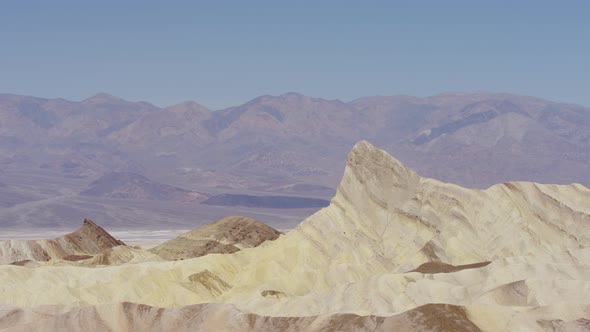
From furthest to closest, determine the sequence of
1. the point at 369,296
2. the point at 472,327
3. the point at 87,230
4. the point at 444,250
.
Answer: the point at 87,230 < the point at 444,250 < the point at 369,296 < the point at 472,327

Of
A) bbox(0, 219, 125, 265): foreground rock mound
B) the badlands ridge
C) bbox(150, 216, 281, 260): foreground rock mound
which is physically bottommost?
bbox(0, 219, 125, 265): foreground rock mound

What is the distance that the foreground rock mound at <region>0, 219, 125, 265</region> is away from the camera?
13238 centimetres

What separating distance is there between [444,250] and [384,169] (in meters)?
18.1

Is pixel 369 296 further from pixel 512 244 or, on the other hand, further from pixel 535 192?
pixel 535 192

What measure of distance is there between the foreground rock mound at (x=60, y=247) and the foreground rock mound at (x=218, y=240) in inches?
479

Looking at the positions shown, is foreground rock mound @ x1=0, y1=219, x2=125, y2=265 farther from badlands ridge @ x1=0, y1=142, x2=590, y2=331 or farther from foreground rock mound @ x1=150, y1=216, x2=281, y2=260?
foreground rock mound @ x1=150, y1=216, x2=281, y2=260

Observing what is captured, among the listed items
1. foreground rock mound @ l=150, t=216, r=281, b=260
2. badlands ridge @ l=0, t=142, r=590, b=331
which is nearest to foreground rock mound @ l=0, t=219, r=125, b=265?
badlands ridge @ l=0, t=142, r=590, b=331

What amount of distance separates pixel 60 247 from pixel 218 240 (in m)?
26.0

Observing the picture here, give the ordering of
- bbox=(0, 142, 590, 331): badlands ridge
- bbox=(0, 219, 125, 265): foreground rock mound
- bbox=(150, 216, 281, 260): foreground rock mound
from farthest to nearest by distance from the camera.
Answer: bbox=(0, 219, 125, 265): foreground rock mound < bbox=(150, 216, 281, 260): foreground rock mound < bbox=(0, 142, 590, 331): badlands ridge

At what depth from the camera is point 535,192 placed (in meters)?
111

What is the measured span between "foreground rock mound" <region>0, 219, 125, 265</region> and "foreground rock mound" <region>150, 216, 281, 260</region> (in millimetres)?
12168

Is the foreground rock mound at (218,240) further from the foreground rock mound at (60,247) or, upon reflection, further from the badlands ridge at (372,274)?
the foreground rock mound at (60,247)

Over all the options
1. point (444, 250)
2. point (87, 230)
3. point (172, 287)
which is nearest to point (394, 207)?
point (444, 250)

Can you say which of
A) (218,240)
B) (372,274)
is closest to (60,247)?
(218,240)
